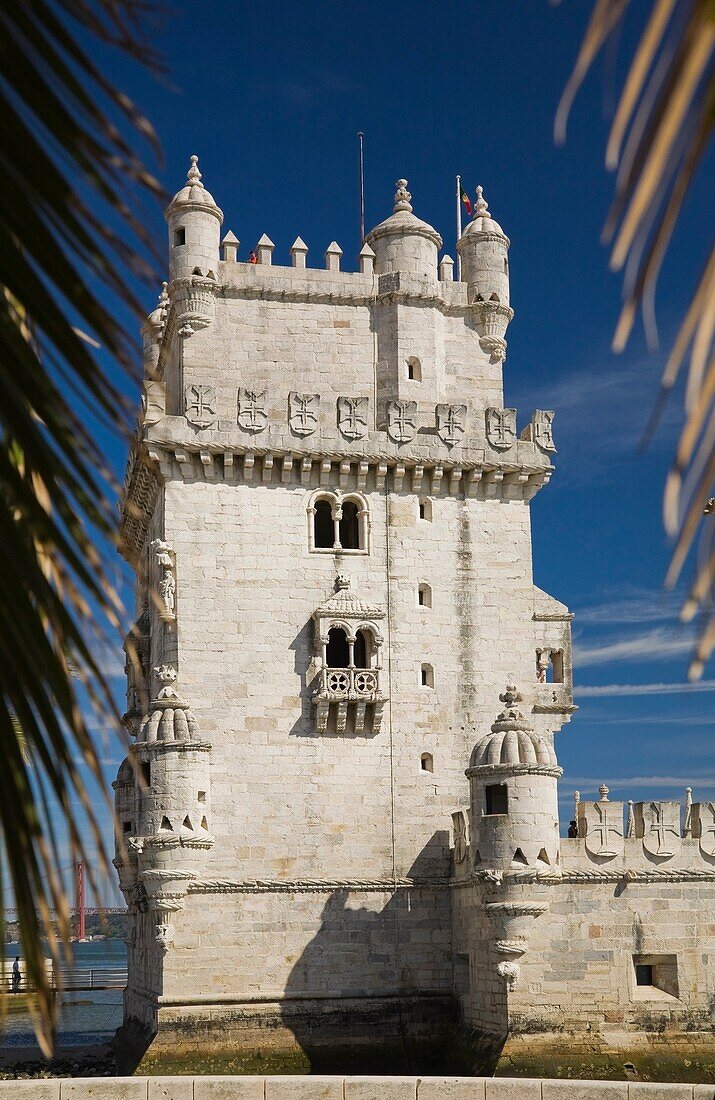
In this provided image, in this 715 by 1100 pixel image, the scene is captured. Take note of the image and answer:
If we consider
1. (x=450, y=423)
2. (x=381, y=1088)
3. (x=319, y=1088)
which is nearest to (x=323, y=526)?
(x=450, y=423)

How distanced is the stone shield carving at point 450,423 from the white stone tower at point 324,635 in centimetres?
5

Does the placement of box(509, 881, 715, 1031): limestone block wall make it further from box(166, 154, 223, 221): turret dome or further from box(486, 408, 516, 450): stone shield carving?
box(166, 154, 223, 221): turret dome

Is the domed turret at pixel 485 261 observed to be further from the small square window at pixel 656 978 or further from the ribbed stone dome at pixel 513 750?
the small square window at pixel 656 978

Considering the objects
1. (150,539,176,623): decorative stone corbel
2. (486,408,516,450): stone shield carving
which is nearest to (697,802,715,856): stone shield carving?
(486,408,516,450): stone shield carving

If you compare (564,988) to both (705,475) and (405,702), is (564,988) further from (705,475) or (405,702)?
(705,475)

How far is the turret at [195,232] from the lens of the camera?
29.6m

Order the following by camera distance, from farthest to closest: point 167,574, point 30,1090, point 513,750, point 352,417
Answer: point 352,417 → point 167,574 → point 513,750 → point 30,1090

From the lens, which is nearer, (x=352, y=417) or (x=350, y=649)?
(x=350, y=649)

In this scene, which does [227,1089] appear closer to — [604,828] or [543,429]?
[604,828]

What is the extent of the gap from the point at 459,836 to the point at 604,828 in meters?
3.18

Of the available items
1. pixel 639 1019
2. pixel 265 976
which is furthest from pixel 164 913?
pixel 639 1019

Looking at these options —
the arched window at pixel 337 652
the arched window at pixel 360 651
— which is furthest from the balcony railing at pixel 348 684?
the arched window at pixel 337 652

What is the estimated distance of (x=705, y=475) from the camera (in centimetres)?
219

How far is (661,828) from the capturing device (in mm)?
25234
